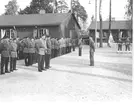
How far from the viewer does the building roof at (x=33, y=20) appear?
30.7 meters

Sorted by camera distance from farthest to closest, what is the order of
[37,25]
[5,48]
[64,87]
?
[37,25], [5,48], [64,87]

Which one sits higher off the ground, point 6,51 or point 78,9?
point 78,9

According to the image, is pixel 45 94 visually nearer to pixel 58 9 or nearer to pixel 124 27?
pixel 124 27

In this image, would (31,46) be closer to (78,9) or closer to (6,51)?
(6,51)

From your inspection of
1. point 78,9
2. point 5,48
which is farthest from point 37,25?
point 78,9

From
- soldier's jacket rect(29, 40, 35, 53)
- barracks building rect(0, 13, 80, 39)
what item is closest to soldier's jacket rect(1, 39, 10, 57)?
soldier's jacket rect(29, 40, 35, 53)

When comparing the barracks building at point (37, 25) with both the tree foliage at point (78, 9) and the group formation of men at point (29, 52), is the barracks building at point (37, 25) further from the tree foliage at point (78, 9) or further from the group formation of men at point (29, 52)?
the tree foliage at point (78, 9)

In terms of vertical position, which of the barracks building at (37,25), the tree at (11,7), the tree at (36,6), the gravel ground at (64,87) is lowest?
the gravel ground at (64,87)

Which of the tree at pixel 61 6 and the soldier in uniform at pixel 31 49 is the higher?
the tree at pixel 61 6

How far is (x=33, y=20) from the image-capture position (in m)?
32.6

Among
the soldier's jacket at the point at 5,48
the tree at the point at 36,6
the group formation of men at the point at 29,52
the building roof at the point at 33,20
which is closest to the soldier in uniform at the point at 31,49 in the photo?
the group formation of men at the point at 29,52

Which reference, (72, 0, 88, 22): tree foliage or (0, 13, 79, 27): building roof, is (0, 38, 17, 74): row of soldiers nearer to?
(0, 13, 79, 27): building roof

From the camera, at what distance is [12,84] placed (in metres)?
8.66

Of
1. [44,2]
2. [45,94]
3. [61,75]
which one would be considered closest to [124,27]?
[44,2]
